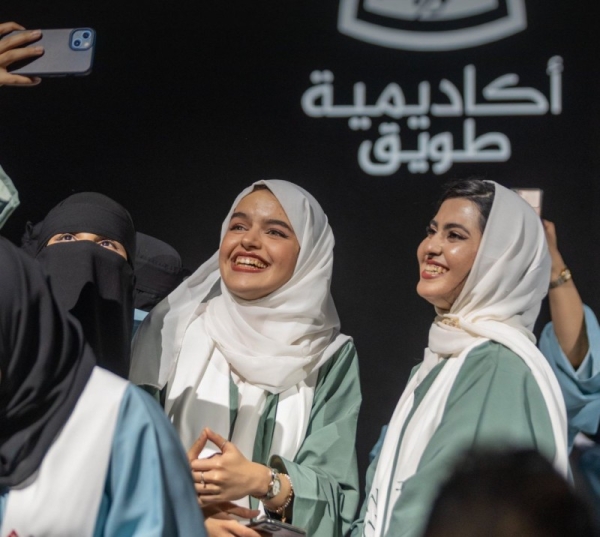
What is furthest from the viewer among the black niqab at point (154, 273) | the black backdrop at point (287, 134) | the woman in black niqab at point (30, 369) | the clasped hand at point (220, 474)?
the black backdrop at point (287, 134)

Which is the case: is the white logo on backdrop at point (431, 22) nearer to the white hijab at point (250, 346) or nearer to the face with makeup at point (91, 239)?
the white hijab at point (250, 346)

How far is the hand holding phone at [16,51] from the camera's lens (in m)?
2.44

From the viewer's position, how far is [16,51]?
2.52m

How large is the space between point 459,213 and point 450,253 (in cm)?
12

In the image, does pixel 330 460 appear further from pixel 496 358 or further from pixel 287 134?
pixel 287 134

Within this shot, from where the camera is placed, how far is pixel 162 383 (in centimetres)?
269

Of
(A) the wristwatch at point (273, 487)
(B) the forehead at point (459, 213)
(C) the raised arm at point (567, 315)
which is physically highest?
(B) the forehead at point (459, 213)

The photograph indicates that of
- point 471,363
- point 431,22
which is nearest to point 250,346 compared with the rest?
point 471,363

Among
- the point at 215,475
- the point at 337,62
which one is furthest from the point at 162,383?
the point at 337,62

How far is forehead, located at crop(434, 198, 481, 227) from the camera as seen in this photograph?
2.63 metres

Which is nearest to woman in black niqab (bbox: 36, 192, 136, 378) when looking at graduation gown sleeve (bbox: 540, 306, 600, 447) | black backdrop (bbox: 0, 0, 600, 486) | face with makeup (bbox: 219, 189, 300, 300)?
face with makeup (bbox: 219, 189, 300, 300)

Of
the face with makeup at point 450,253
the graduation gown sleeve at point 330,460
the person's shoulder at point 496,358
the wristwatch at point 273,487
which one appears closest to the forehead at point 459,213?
the face with makeup at point 450,253

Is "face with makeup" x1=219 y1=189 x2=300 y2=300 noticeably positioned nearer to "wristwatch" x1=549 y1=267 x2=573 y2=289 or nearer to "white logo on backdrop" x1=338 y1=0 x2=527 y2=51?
"wristwatch" x1=549 y1=267 x2=573 y2=289

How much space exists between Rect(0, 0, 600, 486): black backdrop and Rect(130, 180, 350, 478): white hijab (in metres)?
0.59
